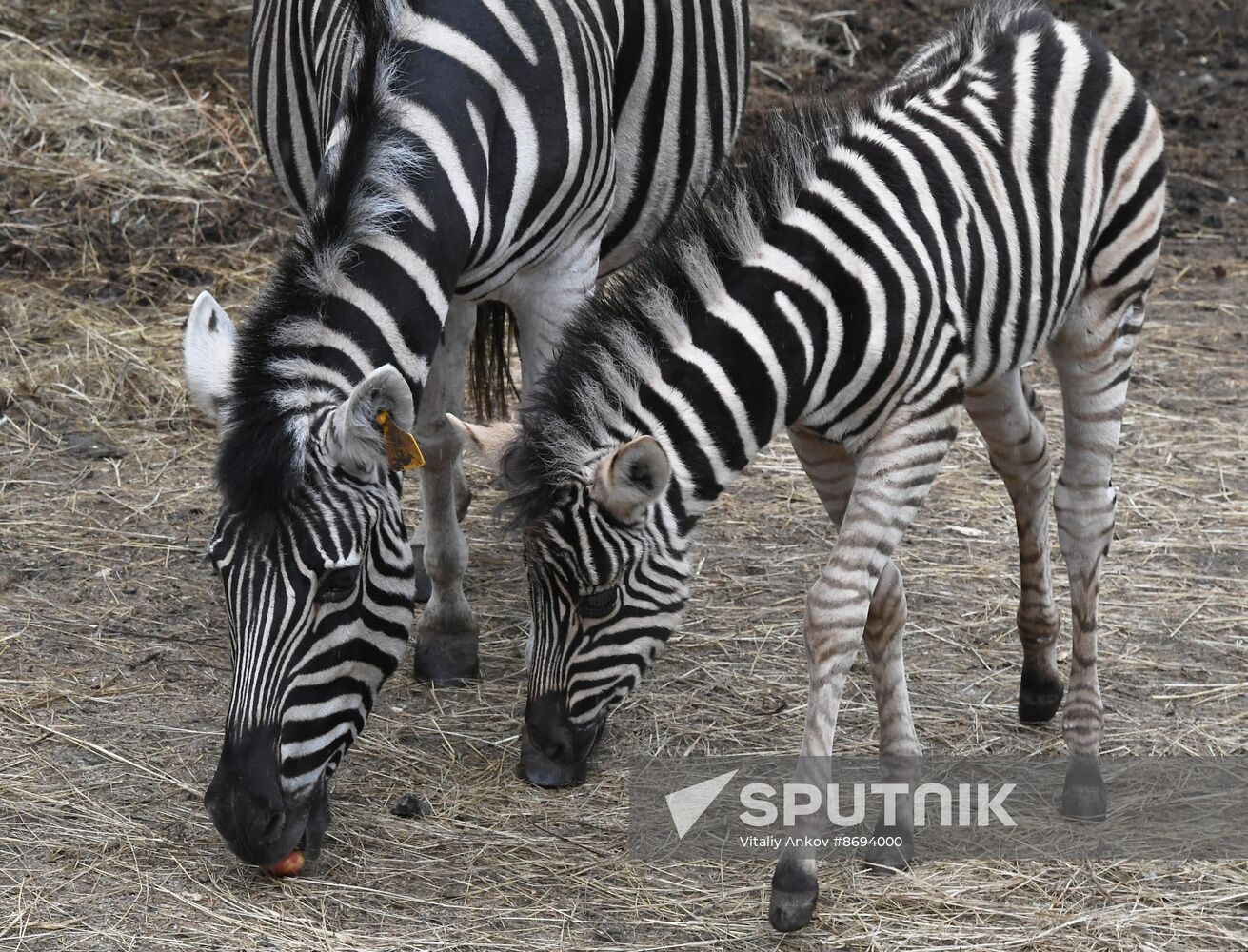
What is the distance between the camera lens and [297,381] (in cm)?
427

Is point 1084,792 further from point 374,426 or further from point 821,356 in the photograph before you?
point 374,426

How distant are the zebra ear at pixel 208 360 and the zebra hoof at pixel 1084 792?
3111mm

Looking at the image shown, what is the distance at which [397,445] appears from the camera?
4.29m

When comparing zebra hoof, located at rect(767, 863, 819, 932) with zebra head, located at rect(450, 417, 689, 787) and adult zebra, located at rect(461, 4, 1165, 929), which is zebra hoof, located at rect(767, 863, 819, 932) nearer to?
adult zebra, located at rect(461, 4, 1165, 929)

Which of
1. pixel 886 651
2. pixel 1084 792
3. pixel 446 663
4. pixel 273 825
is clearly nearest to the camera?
pixel 273 825

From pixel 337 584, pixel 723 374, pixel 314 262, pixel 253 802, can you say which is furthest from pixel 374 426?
pixel 253 802

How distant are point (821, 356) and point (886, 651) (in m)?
1.10

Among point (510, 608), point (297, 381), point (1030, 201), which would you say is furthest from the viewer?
point (510, 608)

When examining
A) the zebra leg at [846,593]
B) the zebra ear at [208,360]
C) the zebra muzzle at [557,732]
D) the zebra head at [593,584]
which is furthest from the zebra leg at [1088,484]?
the zebra ear at [208,360]

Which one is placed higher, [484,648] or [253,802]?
[484,648]

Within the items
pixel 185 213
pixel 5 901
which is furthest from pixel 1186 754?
pixel 185 213

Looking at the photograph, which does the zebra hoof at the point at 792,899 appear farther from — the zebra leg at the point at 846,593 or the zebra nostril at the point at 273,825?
the zebra nostril at the point at 273,825

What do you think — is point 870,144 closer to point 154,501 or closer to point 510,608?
point 510,608

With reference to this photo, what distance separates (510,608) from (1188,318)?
17.8ft
